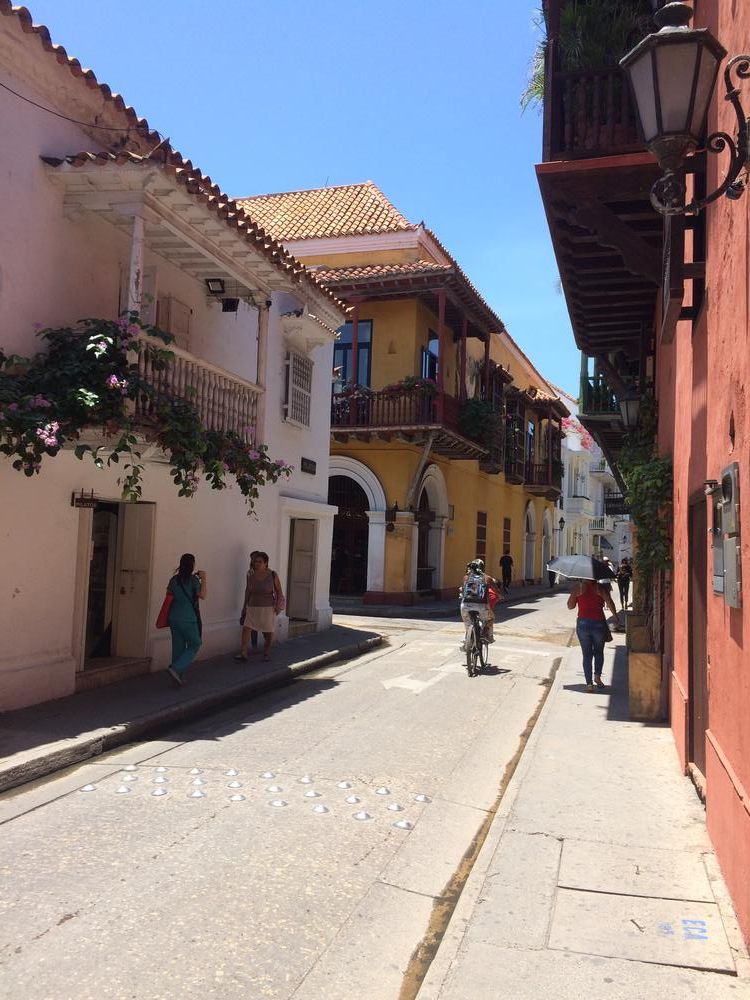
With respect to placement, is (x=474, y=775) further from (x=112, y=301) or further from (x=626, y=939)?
(x=112, y=301)

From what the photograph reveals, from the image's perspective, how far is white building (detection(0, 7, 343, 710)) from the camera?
26.2 ft

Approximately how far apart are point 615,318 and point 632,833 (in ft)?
28.8

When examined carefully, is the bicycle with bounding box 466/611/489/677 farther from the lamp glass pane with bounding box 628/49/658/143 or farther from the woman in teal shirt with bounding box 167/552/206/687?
the lamp glass pane with bounding box 628/49/658/143

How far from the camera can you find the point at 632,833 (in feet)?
17.3

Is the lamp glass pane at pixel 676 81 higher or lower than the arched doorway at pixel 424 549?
higher

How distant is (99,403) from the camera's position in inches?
293

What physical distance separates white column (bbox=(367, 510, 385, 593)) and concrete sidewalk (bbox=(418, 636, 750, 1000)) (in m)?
14.9

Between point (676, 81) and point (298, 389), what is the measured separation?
35.4 ft

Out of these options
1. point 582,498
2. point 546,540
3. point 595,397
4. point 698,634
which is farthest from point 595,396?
point 582,498

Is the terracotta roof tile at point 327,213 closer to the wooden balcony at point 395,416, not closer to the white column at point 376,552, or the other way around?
the wooden balcony at point 395,416

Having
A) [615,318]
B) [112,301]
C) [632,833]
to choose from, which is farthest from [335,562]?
[632,833]

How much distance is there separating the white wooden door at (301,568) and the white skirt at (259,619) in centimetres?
367

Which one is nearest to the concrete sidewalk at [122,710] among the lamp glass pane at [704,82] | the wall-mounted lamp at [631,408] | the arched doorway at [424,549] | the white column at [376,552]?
the wall-mounted lamp at [631,408]

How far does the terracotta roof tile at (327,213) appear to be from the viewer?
2394cm
